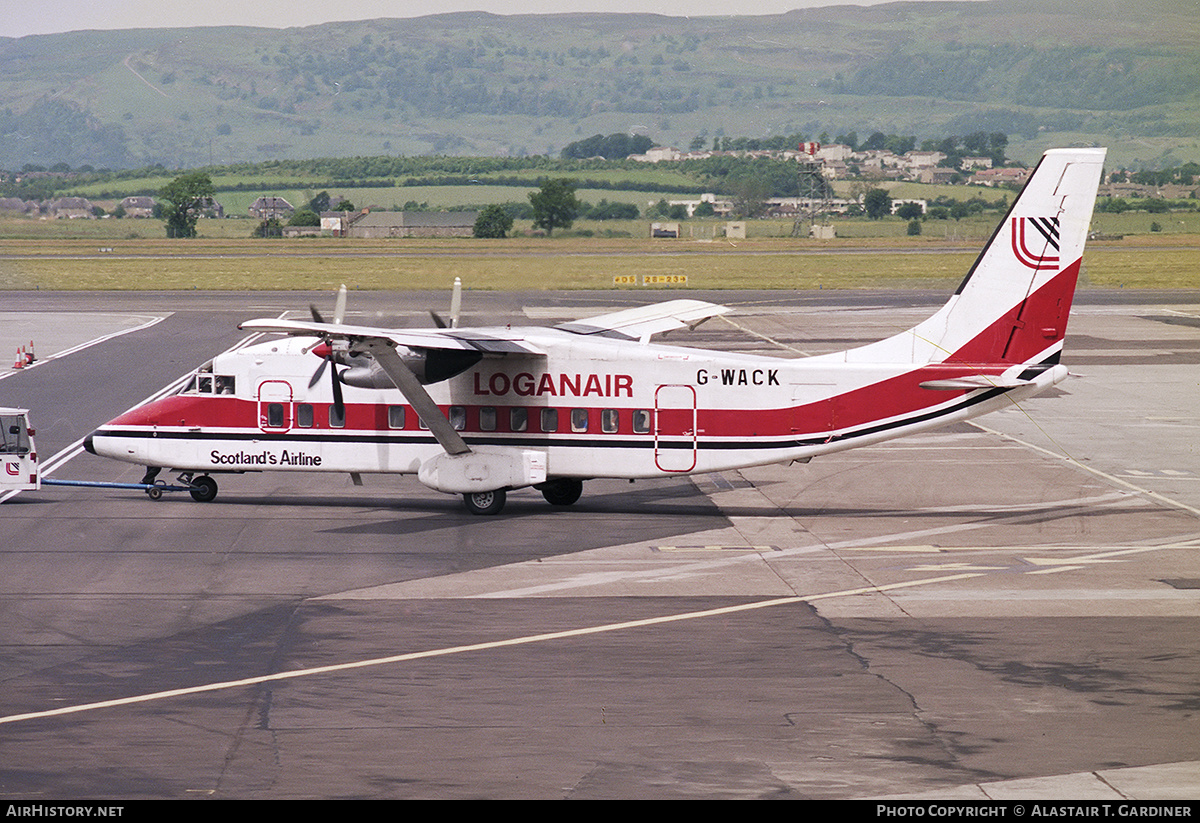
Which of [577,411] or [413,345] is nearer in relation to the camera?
[413,345]

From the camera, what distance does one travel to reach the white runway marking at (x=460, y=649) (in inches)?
636

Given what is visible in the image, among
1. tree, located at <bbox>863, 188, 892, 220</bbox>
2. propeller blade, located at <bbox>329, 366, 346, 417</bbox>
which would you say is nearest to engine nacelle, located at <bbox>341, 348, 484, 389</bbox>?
propeller blade, located at <bbox>329, 366, 346, 417</bbox>

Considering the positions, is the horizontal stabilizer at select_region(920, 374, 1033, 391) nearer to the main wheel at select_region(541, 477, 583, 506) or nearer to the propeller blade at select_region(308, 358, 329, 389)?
the main wheel at select_region(541, 477, 583, 506)

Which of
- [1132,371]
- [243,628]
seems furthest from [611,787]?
[1132,371]

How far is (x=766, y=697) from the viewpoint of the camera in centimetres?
1662

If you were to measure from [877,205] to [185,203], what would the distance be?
333 ft

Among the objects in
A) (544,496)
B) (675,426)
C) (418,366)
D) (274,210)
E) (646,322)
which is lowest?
(544,496)

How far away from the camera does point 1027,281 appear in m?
27.0

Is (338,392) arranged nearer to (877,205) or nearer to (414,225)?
(414,225)

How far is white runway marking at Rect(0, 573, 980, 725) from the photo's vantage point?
1616 centimetres

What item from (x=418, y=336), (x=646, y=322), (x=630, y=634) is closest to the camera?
(x=630, y=634)

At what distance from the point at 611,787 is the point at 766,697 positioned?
12.2 feet

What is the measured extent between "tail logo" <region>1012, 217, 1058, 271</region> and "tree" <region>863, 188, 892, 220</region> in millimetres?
166363

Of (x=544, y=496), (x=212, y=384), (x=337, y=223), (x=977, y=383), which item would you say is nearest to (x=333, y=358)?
(x=212, y=384)
